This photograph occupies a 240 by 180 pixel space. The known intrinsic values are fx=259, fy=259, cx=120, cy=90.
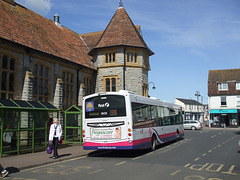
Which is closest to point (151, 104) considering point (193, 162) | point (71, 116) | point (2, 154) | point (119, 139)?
point (119, 139)

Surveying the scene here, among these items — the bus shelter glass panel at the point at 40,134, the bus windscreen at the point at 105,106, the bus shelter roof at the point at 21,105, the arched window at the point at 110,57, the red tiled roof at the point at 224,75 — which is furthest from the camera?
the red tiled roof at the point at 224,75

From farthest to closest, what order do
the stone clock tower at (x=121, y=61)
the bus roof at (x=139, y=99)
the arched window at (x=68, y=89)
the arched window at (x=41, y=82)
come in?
the stone clock tower at (x=121, y=61)
the arched window at (x=68, y=89)
the arched window at (x=41, y=82)
the bus roof at (x=139, y=99)

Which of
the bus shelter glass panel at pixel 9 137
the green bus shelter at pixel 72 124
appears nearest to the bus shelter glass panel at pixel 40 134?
the bus shelter glass panel at pixel 9 137

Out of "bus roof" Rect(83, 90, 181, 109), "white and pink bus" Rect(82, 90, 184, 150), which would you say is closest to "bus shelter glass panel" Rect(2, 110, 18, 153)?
"white and pink bus" Rect(82, 90, 184, 150)

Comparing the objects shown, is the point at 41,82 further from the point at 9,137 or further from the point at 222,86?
the point at 222,86

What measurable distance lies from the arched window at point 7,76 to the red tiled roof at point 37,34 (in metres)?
1.50

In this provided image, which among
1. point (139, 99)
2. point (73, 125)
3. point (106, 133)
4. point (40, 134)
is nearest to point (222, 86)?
point (73, 125)

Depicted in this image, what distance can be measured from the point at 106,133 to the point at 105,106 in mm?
1270

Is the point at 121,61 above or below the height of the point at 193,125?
above

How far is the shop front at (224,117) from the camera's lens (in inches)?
1933

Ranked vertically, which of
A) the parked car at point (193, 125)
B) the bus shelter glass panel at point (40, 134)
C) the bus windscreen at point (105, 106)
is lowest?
the parked car at point (193, 125)

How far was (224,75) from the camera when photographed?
52844mm

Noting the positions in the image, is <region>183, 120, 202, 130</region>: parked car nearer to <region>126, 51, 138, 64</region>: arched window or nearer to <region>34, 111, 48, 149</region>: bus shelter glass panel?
<region>126, 51, 138, 64</region>: arched window

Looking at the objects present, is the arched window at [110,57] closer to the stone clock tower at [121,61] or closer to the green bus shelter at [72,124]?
the stone clock tower at [121,61]
